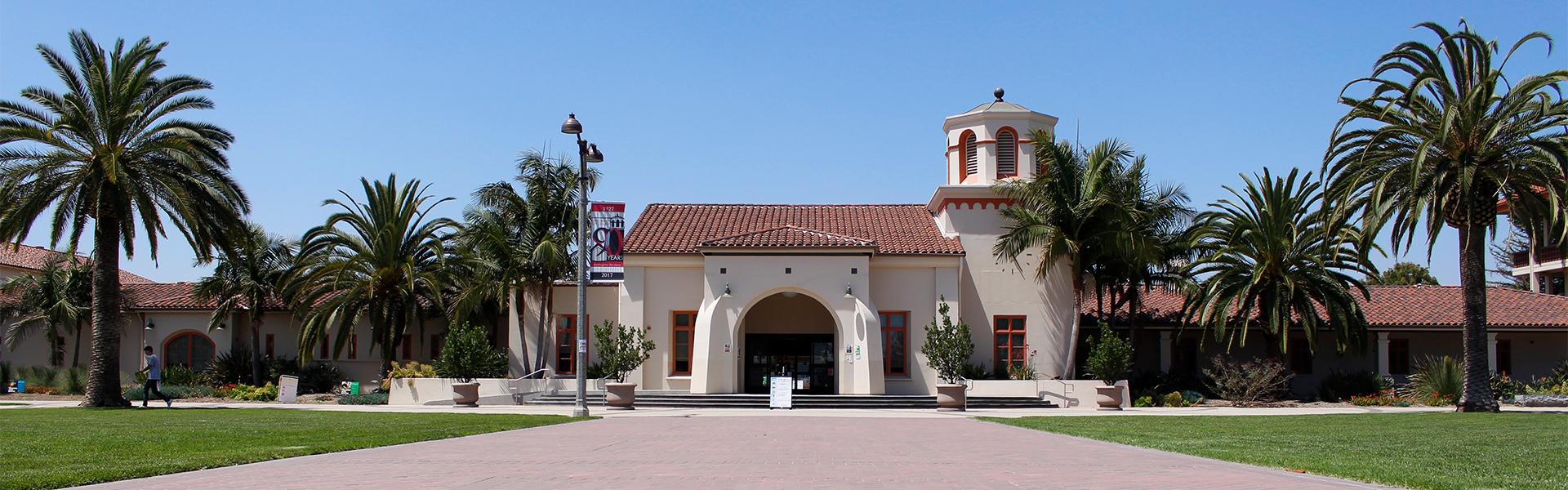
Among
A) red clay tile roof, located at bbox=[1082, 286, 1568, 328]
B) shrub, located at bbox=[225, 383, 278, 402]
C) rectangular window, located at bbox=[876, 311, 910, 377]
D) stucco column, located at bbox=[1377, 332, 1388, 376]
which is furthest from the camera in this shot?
red clay tile roof, located at bbox=[1082, 286, 1568, 328]

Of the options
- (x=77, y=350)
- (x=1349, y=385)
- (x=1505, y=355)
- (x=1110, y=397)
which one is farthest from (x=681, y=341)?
(x=1505, y=355)

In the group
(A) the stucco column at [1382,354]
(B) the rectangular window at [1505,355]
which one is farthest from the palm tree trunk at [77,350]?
(B) the rectangular window at [1505,355]

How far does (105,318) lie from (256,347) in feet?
41.8

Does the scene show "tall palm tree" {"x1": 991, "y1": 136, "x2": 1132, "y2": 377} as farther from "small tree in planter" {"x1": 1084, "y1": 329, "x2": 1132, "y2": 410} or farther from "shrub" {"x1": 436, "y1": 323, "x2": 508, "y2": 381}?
"shrub" {"x1": 436, "y1": 323, "x2": 508, "y2": 381}

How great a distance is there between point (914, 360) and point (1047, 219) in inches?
229

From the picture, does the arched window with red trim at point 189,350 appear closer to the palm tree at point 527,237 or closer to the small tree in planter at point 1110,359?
the palm tree at point 527,237

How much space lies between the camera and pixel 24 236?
85.5ft

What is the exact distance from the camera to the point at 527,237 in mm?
37656

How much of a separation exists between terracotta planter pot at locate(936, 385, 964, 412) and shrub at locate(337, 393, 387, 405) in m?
16.2

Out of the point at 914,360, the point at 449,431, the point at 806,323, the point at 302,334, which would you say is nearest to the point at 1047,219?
the point at 914,360

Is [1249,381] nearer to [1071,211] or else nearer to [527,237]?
[1071,211]

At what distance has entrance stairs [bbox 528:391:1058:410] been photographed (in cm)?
3192

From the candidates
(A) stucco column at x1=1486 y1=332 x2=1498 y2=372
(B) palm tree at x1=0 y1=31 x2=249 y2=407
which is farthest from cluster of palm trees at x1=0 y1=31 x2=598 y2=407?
(A) stucco column at x1=1486 y1=332 x2=1498 y2=372

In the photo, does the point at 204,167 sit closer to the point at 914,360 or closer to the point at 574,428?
the point at 574,428
